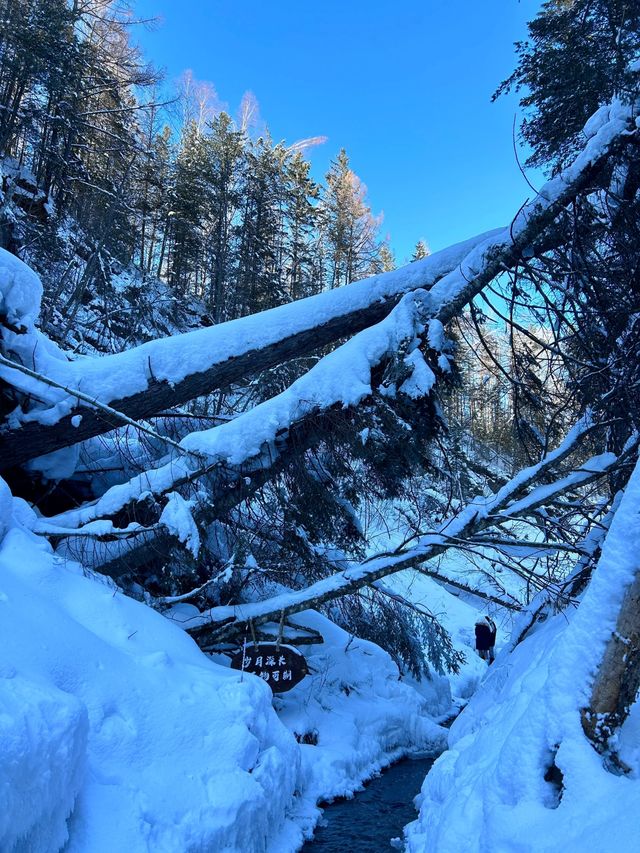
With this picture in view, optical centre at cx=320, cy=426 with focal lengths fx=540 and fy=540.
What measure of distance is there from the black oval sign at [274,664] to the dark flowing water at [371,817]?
4.11ft

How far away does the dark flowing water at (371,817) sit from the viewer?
4633mm

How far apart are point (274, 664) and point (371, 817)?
5.89 ft

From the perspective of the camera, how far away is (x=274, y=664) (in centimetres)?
548

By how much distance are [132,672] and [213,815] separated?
1014mm

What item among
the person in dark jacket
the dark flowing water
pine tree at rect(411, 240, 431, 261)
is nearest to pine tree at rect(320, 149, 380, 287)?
pine tree at rect(411, 240, 431, 261)

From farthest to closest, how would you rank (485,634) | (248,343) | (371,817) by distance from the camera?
(485,634) < (248,343) < (371,817)

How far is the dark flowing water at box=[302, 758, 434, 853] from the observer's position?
4.63m

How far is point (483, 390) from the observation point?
645 centimetres

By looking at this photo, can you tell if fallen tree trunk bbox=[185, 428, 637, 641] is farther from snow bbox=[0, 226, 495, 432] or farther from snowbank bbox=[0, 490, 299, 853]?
snow bbox=[0, 226, 495, 432]

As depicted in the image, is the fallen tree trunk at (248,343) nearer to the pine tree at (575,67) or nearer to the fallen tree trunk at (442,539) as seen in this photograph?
the pine tree at (575,67)

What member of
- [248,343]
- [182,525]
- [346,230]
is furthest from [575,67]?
[346,230]

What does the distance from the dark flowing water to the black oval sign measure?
125cm

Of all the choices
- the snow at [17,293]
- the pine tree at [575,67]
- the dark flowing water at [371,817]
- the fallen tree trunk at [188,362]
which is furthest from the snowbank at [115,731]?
the pine tree at [575,67]

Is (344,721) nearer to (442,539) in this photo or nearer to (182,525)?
(442,539)
